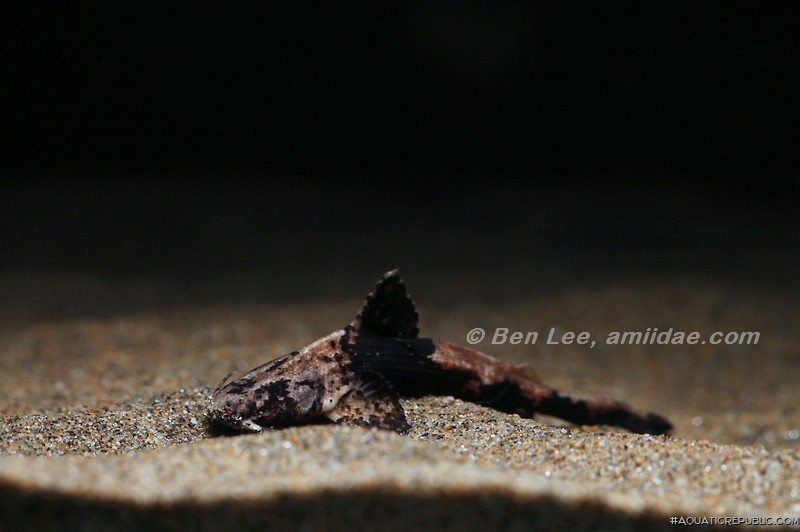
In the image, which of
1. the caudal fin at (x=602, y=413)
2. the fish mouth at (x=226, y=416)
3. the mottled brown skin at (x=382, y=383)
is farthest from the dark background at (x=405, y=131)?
the fish mouth at (x=226, y=416)

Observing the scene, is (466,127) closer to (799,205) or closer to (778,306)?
(799,205)

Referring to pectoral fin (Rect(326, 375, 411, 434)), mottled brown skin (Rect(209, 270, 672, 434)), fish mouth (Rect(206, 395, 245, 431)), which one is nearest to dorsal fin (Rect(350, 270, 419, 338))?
mottled brown skin (Rect(209, 270, 672, 434))

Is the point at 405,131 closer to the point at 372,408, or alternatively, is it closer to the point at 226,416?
the point at 372,408

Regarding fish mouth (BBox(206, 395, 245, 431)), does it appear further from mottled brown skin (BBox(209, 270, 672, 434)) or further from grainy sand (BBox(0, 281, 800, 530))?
grainy sand (BBox(0, 281, 800, 530))

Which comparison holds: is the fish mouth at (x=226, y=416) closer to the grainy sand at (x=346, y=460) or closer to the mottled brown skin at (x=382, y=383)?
the mottled brown skin at (x=382, y=383)

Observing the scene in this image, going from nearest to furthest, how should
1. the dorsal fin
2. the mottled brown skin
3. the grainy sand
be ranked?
the grainy sand → the mottled brown skin → the dorsal fin

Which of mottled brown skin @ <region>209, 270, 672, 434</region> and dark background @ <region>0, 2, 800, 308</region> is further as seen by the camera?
dark background @ <region>0, 2, 800, 308</region>

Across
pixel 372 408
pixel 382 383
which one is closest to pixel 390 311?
pixel 382 383
